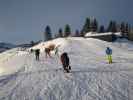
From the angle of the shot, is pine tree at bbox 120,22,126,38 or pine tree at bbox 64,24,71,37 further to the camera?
pine tree at bbox 64,24,71,37

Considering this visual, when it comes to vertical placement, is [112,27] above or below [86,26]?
below

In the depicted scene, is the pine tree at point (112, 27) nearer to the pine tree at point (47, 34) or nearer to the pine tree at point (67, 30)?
the pine tree at point (67, 30)

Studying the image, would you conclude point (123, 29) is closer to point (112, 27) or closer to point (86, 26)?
point (112, 27)

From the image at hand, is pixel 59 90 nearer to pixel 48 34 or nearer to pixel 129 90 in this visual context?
pixel 129 90

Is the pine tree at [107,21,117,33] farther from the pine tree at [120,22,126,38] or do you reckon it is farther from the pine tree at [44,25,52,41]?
the pine tree at [44,25,52,41]

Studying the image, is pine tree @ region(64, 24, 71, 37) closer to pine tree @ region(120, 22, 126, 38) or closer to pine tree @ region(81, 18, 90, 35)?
pine tree @ region(81, 18, 90, 35)

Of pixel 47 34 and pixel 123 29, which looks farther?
pixel 47 34

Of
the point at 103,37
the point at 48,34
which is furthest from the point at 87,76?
the point at 48,34

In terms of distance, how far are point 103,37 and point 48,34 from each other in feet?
195

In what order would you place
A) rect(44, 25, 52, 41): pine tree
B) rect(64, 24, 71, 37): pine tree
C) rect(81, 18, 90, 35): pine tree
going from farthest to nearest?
rect(44, 25, 52, 41): pine tree
rect(64, 24, 71, 37): pine tree
rect(81, 18, 90, 35): pine tree

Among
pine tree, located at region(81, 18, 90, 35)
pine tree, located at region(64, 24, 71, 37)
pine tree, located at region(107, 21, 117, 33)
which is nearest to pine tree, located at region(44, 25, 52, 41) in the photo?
pine tree, located at region(64, 24, 71, 37)

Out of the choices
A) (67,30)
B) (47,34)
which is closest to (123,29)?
(67,30)

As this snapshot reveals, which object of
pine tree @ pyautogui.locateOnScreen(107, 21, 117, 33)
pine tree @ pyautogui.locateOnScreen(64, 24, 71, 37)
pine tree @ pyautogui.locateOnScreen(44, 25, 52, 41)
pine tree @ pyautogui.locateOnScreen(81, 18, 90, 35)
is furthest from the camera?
pine tree @ pyautogui.locateOnScreen(44, 25, 52, 41)

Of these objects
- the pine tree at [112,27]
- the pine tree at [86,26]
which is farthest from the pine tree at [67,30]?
the pine tree at [112,27]
